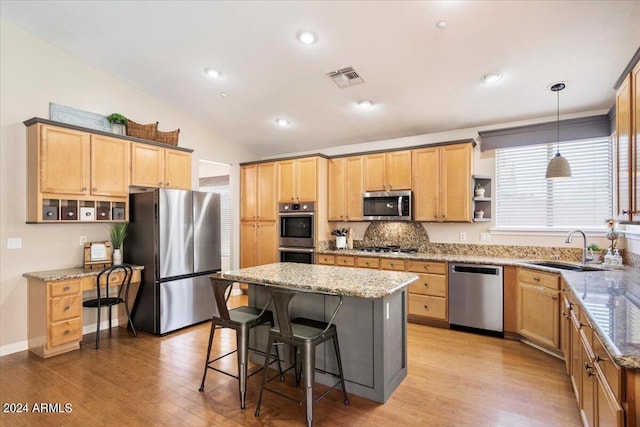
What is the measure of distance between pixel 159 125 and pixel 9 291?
8.85 feet

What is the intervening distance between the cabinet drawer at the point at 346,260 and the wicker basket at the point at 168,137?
9.64ft

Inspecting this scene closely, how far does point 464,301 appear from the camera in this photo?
3.96 metres

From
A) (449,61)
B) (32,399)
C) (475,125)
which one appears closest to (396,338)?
(449,61)

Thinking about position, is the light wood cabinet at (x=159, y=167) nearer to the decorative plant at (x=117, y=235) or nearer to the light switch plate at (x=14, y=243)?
the decorative plant at (x=117, y=235)

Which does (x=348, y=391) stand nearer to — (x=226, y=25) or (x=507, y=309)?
(x=507, y=309)

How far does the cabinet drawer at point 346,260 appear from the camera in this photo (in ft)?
15.5

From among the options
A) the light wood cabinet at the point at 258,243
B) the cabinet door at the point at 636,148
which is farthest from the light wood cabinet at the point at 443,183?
the light wood cabinet at the point at 258,243

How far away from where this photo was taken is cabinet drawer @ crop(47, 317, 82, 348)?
3306 millimetres

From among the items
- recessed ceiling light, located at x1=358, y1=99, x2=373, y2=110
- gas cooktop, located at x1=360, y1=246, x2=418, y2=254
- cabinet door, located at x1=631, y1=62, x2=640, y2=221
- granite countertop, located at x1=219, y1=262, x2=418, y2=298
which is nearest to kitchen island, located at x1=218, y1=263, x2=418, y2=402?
granite countertop, located at x1=219, y1=262, x2=418, y2=298

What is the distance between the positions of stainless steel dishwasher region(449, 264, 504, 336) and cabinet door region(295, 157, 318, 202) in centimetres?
234

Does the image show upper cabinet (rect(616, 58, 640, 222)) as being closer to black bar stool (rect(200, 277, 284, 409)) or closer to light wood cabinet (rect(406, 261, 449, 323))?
light wood cabinet (rect(406, 261, 449, 323))

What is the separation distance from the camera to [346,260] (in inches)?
188

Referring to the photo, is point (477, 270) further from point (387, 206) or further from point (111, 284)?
point (111, 284)

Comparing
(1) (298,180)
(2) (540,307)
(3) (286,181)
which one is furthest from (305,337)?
(3) (286,181)
